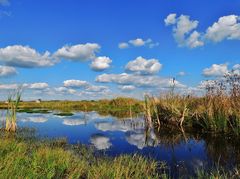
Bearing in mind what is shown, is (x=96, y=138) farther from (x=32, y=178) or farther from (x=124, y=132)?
(x=32, y=178)

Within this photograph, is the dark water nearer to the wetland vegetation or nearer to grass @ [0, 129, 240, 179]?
the wetland vegetation

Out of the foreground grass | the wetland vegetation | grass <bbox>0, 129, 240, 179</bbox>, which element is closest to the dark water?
the wetland vegetation

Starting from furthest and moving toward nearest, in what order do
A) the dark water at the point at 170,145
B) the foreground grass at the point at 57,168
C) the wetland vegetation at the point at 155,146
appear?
the dark water at the point at 170,145
the wetland vegetation at the point at 155,146
the foreground grass at the point at 57,168

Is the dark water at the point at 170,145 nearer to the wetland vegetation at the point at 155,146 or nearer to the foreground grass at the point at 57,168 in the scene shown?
the wetland vegetation at the point at 155,146

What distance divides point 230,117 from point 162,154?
5.22m

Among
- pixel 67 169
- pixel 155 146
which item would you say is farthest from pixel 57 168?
pixel 155 146

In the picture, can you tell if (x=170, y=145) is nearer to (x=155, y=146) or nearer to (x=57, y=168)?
(x=155, y=146)

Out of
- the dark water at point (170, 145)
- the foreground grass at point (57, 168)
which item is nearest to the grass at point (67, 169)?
the foreground grass at point (57, 168)

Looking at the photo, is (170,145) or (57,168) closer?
(57,168)

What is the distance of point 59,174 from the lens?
8.79 metres

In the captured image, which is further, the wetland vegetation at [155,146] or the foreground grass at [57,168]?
the wetland vegetation at [155,146]

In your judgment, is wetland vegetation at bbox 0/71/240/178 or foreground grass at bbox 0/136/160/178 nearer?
foreground grass at bbox 0/136/160/178

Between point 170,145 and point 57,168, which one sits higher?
point 57,168

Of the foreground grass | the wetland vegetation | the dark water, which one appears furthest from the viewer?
the dark water
